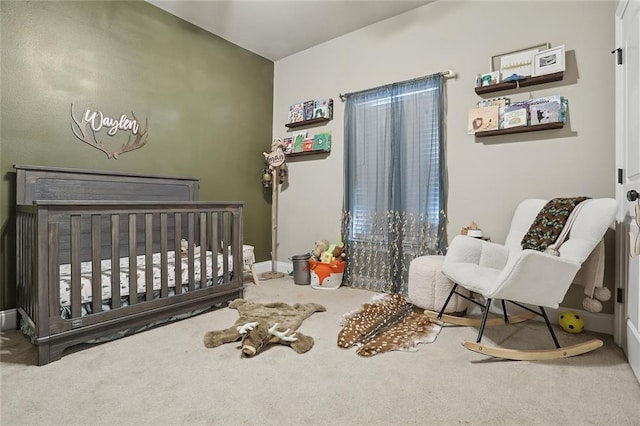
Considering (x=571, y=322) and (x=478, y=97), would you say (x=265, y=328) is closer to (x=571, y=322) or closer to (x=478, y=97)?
(x=571, y=322)

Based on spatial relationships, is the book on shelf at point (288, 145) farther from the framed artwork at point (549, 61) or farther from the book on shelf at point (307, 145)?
the framed artwork at point (549, 61)

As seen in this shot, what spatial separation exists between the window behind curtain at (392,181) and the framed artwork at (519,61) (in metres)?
0.47

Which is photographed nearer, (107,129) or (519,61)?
(519,61)

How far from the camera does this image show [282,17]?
9.92ft

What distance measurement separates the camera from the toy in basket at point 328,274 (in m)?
3.07

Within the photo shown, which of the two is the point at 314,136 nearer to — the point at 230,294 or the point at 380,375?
the point at 230,294

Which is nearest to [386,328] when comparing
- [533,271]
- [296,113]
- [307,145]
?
[533,271]

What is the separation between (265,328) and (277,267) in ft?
6.64


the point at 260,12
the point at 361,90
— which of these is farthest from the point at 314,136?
the point at 260,12

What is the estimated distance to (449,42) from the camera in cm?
266

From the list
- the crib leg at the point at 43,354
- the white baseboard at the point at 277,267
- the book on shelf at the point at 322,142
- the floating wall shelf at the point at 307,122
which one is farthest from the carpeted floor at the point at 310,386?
→ the floating wall shelf at the point at 307,122

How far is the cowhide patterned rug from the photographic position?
5.90ft

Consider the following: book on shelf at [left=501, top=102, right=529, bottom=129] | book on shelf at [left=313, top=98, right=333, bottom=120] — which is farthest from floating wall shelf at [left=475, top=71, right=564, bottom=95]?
book on shelf at [left=313, top=98, right=333, bottom=120]

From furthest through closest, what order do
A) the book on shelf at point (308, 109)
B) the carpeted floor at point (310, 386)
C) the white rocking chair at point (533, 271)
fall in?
the book on shelf at point (308, 109)
the white rocking chair at point (533, 271)
the carpeted floor at point (310, 386)
